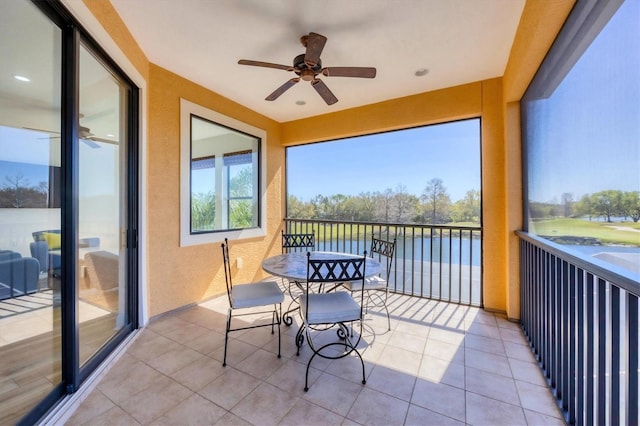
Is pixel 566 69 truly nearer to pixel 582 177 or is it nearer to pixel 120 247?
pixel 582 177

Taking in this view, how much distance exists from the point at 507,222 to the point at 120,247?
393 centimetres

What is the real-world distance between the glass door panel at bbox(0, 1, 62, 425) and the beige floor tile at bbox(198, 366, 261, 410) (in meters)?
0.90

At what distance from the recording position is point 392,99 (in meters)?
3.68

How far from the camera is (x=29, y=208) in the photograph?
1.41 m

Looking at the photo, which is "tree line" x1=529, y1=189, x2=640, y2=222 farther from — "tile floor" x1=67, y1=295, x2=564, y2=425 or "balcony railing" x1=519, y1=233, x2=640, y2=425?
"tile floor" x1=67, y1=295, x2=564, y2=425

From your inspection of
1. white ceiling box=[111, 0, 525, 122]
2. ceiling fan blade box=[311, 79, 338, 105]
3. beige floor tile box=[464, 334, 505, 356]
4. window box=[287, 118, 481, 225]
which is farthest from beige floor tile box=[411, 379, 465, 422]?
white ceiling box=[111, 0, 525, 122]

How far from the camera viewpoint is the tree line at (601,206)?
109 cm

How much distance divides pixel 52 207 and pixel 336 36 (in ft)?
8.05

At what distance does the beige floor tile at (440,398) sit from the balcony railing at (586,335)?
56 cm

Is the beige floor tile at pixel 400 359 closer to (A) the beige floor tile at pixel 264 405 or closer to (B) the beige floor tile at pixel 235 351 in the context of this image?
(A) the beige floor tile at pixel 264 405

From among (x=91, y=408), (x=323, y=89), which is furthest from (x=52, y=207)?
(x=323, y=89)

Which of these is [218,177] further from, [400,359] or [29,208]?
[400,359]

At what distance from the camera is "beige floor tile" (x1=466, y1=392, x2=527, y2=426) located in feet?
4.98

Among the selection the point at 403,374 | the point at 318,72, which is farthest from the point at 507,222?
the point at 318,72
